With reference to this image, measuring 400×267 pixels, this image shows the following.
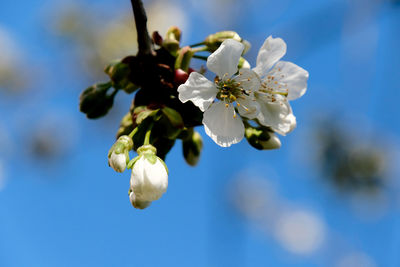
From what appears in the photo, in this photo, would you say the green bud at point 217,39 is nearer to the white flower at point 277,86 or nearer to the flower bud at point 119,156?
the white flower at point 277,86

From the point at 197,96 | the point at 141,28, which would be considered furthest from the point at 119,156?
the point at 141,28

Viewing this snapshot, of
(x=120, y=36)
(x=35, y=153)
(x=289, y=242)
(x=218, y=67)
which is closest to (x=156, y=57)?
(x=218, y=67)

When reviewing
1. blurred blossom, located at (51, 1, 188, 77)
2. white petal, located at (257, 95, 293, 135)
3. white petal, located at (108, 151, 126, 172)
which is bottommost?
white petal, located at (108, 151, 126, 172)

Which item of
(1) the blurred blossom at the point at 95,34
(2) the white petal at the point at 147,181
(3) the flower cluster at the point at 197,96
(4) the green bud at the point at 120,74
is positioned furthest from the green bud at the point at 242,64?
(1) the blurred blossom at the point at 95,34

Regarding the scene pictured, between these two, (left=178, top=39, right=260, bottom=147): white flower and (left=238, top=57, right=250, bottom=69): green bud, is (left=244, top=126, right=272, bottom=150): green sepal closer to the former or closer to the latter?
(left=178, top=39, right=260, bottom=147): white flower

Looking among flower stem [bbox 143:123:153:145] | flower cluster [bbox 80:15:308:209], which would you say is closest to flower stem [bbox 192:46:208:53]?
flower cluster [bbox 80:15:308:209]

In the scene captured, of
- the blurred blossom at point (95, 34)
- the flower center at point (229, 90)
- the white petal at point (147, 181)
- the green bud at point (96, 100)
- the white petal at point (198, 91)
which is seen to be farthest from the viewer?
the blurred blossom at point (95, 34)

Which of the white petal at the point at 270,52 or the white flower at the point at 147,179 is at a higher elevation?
the white petal at the point at 270,52
